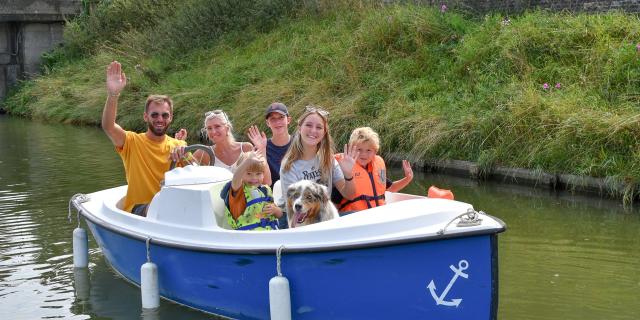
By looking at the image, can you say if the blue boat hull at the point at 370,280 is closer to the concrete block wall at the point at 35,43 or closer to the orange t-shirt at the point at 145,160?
the orange t-shirt at the point at 145,160

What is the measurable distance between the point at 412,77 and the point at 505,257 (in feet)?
Result: 24.7

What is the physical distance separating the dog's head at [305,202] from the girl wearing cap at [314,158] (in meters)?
0.35

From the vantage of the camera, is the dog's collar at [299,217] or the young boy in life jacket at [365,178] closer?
the dog's collar at [299,217]

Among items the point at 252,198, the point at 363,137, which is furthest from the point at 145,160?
the point at 363,137

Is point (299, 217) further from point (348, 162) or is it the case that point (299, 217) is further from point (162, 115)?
point (162, 115)

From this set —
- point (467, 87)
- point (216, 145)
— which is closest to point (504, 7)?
point (467, 87)

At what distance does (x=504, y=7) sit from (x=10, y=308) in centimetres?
1123

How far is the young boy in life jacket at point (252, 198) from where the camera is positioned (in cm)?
598

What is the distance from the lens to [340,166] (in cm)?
615

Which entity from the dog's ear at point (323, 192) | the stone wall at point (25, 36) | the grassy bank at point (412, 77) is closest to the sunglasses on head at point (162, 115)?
the dog's ear at point (323, 192)

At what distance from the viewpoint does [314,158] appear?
6082mm

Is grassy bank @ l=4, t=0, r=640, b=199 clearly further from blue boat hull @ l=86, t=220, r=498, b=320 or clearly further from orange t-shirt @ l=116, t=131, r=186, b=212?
blue boat hull @ l=86, t=220, r=498, b=320

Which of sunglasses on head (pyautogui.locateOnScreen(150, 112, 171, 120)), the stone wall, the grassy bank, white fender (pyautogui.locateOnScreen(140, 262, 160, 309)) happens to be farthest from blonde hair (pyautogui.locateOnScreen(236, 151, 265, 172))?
the stone wall

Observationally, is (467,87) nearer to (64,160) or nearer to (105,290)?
(64,160)
